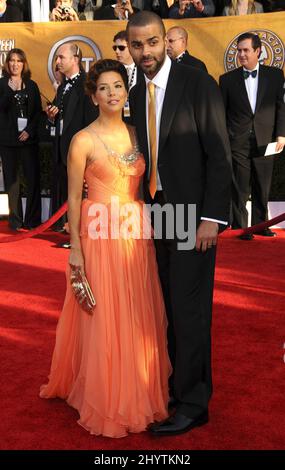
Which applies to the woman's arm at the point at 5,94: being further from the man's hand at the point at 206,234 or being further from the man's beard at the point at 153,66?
the man's hand at the point at 206,234

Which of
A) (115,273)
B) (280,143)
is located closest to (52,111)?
(280,143)

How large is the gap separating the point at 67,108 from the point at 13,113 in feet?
4.94

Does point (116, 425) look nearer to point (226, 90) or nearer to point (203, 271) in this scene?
point (203, 271)

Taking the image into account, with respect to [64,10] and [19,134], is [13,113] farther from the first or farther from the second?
[64,10]

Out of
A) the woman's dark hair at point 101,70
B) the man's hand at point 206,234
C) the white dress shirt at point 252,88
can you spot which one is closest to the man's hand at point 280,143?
the white dress shirt at point 252,88

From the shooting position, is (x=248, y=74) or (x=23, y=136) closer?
(x=248, y=74)

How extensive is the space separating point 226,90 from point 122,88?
401 centimetres

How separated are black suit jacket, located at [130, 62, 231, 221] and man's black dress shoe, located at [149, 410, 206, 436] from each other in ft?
3.03

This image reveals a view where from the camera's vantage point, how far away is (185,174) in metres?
2.71

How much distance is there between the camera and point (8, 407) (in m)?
3.17

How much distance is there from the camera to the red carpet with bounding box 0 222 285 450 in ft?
9.35

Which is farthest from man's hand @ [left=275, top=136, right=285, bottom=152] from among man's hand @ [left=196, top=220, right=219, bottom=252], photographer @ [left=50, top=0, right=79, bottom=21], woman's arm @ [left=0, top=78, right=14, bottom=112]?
man's hand @ [left=196, top=220, right=219, bottom=252]

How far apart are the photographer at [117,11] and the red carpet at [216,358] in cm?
369
